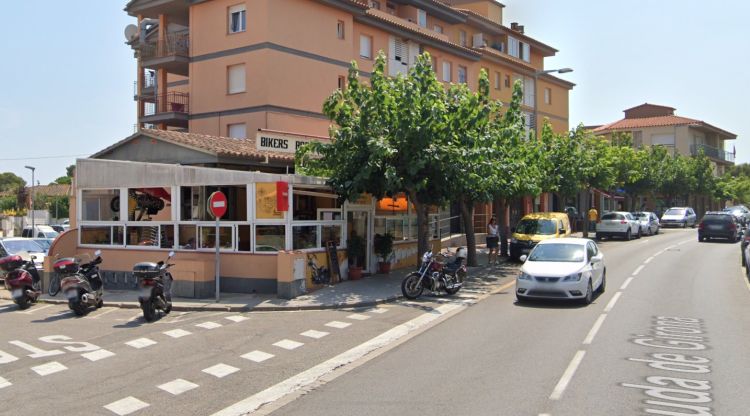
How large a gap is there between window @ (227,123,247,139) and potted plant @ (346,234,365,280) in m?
10.4

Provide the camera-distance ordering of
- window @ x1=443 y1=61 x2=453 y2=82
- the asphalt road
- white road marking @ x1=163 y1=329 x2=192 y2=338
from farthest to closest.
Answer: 1. window @ x1=443 y1=61 x2=453 y2=82
2. white road marking @ x1=163 y1=329 x2=192 y2=338
3. the asphalt road

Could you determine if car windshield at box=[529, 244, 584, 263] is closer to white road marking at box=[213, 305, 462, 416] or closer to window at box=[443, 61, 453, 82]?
white road marking at box=[213, 305, 462, 416]

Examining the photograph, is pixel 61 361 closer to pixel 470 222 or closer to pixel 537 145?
pixel 470 222

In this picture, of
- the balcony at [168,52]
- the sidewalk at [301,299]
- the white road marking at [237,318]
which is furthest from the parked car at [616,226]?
the white road marking at [237,318]

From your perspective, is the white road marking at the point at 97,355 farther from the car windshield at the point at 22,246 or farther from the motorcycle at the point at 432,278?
the car windshield at the point at 22,246

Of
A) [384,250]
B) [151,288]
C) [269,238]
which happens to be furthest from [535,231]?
[151,288]

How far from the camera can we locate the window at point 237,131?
26969 millimetres

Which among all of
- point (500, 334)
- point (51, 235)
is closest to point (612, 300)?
point (500, 334)

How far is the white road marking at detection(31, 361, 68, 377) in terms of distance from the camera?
8.79 meters

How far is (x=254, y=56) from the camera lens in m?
26.3

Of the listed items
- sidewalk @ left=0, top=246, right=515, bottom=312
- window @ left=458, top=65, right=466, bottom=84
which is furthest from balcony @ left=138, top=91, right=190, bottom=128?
window @ left=458, top=65, right=466, bottom=84

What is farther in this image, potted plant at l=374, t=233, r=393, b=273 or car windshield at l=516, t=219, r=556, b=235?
car windshield at l=516, t=219, r=556, b=235

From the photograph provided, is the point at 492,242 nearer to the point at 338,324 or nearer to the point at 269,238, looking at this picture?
the point at 269,238

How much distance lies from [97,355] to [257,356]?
8.37 ft
